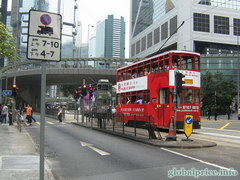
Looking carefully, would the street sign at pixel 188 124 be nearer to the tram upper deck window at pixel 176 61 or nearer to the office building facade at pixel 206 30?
the tram upper deck window at pixel 176 61

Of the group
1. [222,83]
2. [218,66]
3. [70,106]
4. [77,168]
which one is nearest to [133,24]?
[70,106]

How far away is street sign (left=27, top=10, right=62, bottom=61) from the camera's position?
15.7 feet

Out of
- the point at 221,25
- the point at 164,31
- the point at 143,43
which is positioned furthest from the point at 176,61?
the point at 143,43

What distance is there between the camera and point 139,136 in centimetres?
1454

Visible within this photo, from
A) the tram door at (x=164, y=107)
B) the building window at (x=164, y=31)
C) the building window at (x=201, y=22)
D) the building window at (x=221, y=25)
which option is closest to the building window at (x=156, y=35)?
the building window at (x=164, y=31)

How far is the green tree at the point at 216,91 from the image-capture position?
1793 inches

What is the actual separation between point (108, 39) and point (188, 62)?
64686mm

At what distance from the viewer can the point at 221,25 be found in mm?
66750

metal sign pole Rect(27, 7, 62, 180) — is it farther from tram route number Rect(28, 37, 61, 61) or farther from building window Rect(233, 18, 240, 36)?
building window Rect(233, 18, 240, 36)

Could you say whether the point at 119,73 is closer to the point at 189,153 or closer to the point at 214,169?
the point at 189,153

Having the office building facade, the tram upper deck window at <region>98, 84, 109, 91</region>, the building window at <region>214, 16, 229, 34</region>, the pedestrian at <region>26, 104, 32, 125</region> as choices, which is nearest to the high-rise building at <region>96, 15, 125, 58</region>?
the office building facade

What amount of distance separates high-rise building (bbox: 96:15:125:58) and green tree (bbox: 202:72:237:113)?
35.3 meters

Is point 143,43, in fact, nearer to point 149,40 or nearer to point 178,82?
point 149,40

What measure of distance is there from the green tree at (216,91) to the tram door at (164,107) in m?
31.0
